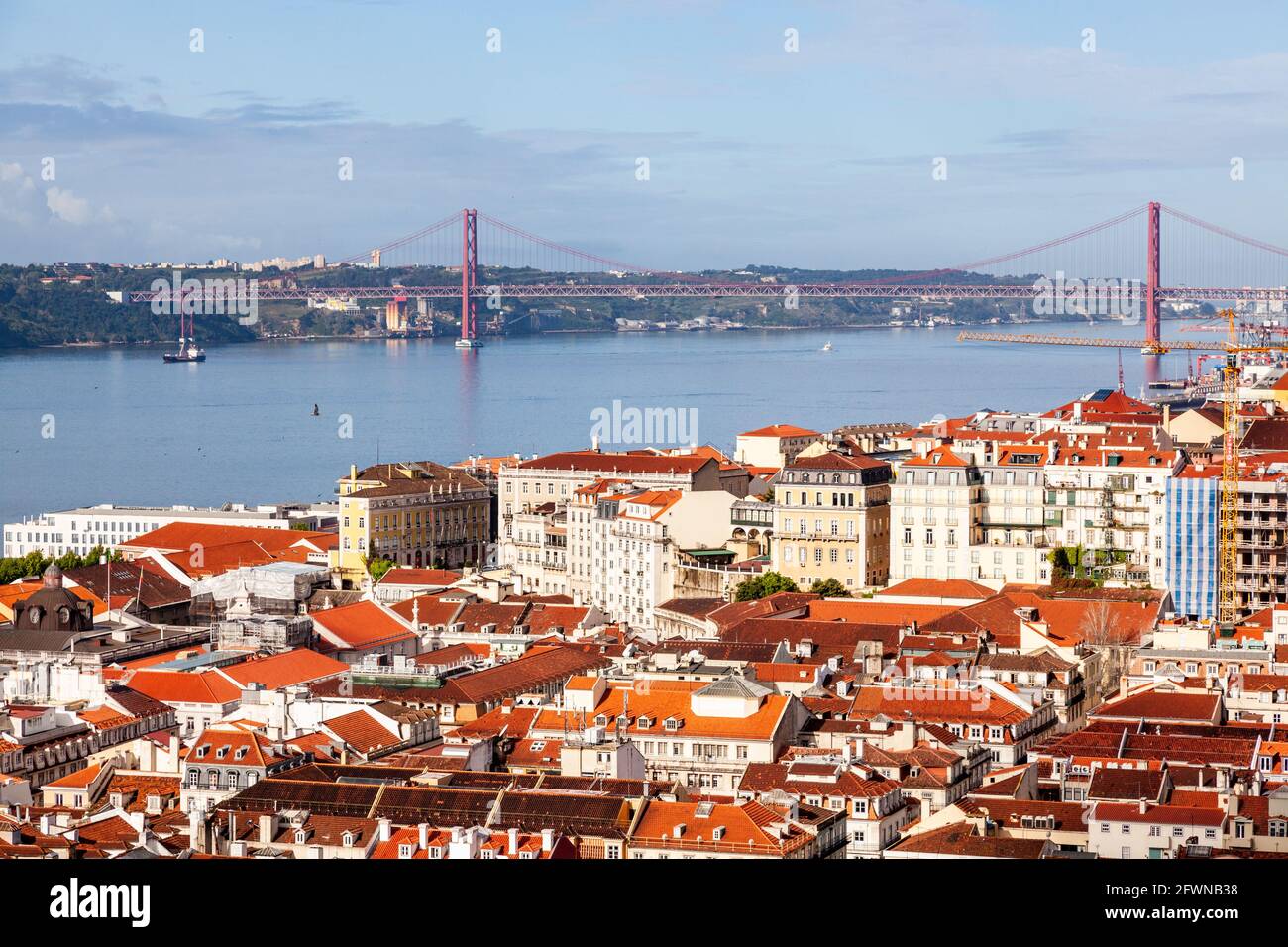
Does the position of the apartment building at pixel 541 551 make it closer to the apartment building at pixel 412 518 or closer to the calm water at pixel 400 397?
the apartment building at pixel 412 518

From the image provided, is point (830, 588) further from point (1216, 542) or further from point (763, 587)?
point (1216, 542)

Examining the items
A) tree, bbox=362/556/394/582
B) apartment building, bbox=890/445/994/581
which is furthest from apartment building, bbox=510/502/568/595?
apartment building, bbox=890/445/994/581

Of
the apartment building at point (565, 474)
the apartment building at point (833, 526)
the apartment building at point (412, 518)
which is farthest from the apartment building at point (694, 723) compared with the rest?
the apartment building at point (565, 474)

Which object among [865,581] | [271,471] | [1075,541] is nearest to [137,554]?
[865,581]

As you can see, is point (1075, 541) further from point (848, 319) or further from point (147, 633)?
point (848, 319)
